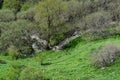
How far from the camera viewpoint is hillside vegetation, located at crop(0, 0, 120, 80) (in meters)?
57.6

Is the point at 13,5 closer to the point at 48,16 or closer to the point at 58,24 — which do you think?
the point at 58,24

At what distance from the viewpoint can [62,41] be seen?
80500mm

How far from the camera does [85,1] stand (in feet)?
320

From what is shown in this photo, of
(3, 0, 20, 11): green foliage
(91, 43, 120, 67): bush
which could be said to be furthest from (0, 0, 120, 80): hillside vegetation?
(3, 0, 20, 11): green foliage

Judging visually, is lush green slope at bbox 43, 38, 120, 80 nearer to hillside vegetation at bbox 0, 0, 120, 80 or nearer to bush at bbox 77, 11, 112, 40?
hillside vegetation at bbox 0, 0, 120, 80

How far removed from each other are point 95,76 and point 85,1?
153 ft

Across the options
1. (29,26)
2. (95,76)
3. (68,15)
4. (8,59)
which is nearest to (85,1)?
(68,15)

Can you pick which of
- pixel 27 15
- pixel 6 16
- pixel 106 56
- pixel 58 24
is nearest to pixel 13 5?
pixel 6 16

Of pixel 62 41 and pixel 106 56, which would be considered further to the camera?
pixel 62 41

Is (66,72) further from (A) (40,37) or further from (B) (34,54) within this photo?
(A) (40,37)

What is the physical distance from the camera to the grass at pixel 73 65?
55.0 metres

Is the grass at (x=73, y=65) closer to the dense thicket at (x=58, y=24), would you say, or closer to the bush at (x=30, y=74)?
the bush at (x=30, y=74)

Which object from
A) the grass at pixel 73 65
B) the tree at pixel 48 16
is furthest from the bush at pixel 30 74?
the tree at pixel 48 16

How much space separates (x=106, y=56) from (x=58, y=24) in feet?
87.2
